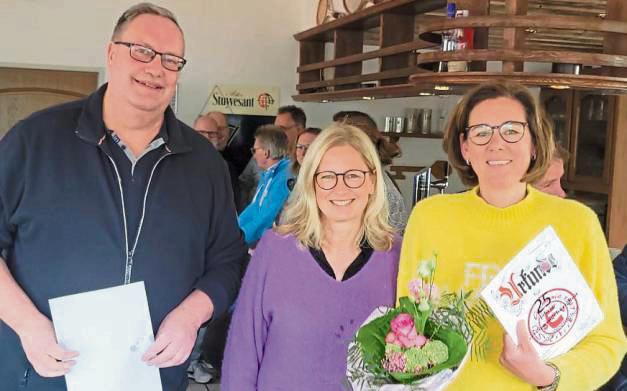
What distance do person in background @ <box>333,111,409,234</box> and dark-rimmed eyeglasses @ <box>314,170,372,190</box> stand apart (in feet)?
2.94

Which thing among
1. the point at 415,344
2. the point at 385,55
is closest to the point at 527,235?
the point at 415,344

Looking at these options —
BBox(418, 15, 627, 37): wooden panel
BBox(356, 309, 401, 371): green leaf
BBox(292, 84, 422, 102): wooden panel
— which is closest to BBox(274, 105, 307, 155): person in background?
BBox(292, 84, 422, 102): wooden panel

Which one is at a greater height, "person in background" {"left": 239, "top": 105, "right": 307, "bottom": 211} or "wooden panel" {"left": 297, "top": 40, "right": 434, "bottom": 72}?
"wooden panel" {"left": 297, "top": 40, "right": 434, "bottom": 72}

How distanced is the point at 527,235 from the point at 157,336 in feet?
2.80

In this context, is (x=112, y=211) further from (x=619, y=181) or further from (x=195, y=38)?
(x=619, y=181)

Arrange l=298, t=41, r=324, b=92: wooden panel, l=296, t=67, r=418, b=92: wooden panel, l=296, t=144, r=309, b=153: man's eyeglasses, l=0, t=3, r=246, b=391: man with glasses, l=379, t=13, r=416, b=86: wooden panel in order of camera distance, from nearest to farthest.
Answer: l=0, t=3, r=246, b=391: man with glasses
l=296, t=144, r=309, b=153: man's eyeglasses
l=296, t=67, r=418, b=92: wooden panel
l=379, t=13, r=416, b=86: wooden panel
l=298, t=41, r=324, b=92: wooden panel

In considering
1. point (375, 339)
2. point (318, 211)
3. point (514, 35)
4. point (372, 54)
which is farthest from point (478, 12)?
point (375, 339)

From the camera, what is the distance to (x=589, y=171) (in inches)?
248

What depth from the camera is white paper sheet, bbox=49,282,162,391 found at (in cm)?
160

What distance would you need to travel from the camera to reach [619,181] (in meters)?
5.89

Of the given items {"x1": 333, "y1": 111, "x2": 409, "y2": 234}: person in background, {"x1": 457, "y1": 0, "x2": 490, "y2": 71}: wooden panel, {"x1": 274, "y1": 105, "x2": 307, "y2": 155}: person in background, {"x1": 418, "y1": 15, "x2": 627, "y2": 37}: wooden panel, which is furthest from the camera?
{"x1": 274, "y1": 105, "x2": 307, "y2": 155}: person in background

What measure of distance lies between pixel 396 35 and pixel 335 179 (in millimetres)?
2945

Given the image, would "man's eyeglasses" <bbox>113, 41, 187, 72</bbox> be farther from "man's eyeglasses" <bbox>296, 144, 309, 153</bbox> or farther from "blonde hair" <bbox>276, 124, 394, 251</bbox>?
"man's eyeglasses" <bbox>296, 144, 309, 153</bbox>

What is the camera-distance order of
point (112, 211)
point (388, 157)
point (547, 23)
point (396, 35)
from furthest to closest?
point (396, 35) < point (388, 157) < point (547, 23) < point (112, 211)
